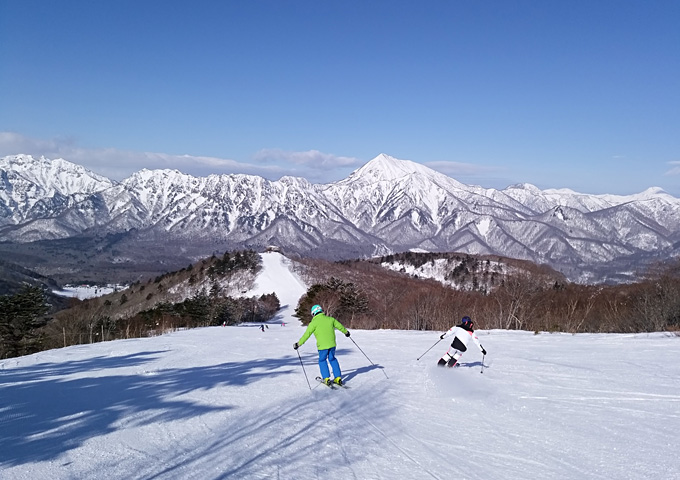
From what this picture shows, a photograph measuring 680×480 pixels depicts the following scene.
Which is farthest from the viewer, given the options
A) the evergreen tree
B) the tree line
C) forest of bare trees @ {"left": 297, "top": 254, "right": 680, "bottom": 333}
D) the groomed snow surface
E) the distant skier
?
the evergreen tree

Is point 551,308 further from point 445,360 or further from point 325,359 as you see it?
point 325,359

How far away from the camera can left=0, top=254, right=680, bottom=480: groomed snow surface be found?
547cm

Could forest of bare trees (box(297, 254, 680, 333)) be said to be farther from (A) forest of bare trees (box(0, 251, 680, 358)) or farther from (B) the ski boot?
(B) the ski boot

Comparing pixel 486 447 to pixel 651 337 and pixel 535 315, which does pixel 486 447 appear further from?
pixel 535 315

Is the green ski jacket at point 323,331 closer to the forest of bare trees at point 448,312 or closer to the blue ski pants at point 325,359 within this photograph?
the blue ski pants at point 325,359

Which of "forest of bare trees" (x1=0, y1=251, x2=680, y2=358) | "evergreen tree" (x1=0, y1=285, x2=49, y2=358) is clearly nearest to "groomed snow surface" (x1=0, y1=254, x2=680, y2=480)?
"forest of bare trees" (x1=0, y1=251, x2=680, y2=358)

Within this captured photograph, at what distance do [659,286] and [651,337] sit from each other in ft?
49.8

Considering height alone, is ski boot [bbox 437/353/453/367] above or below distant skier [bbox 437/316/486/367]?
below

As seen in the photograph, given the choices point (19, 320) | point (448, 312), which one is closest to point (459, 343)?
point (448, 312)

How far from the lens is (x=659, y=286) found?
28906 millimetres

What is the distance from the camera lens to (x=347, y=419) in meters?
7.70

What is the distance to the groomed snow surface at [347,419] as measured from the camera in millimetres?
5473

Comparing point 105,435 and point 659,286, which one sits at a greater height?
point 659,286

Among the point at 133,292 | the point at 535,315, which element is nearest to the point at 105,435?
the point at 535,315
